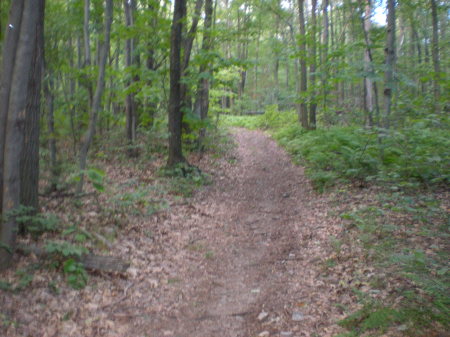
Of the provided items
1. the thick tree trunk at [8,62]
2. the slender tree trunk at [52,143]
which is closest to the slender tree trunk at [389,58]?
the slender tree trunk at [52,143]

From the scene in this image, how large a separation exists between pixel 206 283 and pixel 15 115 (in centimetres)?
352

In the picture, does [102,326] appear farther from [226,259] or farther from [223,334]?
[226,259]

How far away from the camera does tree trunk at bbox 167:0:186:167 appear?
11508mm

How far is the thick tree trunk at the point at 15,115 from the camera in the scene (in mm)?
5062

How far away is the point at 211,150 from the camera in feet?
55.5

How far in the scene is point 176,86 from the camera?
11789mm

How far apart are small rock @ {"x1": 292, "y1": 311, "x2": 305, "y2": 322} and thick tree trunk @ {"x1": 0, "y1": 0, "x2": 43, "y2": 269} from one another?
148 inches

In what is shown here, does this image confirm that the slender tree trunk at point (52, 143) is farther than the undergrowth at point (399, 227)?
Yes

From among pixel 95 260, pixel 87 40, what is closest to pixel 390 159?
pixel 95 260

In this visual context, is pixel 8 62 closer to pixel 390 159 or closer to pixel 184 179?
pixel 184 179

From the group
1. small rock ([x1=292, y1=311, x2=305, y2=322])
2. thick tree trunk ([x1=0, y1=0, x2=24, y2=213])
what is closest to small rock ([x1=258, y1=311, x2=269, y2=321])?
small rock ([x1=292, y1=311, x2=305, y2=322])

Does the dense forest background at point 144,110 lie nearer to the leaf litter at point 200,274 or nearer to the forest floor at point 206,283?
the leaf litter at point 200,274

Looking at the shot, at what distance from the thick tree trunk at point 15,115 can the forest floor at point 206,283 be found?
2.17 feet

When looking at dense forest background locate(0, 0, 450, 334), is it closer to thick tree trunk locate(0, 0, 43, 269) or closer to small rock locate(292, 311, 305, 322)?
thick tree trunk locate(0, 0, 43, 269)
